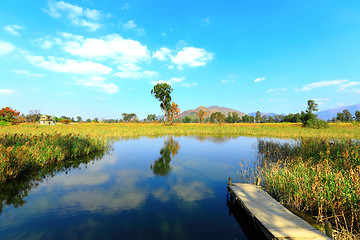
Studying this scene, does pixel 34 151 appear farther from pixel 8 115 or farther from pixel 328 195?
pixel 8 115

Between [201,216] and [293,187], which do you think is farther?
[293,187]

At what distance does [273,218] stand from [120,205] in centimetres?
728

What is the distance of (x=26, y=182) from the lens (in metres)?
11.6

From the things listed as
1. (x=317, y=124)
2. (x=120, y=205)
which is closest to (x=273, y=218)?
(x=120, y=205)

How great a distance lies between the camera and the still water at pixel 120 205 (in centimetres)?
688

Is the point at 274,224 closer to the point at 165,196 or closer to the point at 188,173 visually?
the point at 165,196

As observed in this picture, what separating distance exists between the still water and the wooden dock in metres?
0.95

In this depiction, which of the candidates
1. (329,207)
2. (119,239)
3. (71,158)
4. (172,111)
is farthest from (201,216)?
(172,111)

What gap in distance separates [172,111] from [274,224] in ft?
233

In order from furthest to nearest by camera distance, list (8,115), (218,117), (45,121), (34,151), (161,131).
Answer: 1. (45,121)
2. (218,117)
3. (8,115)
4. (161,131)
5. (34,151)

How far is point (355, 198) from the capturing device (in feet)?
22.9

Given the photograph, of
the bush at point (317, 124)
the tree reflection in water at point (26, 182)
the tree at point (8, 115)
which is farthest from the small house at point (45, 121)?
the bush at point (317, 124)

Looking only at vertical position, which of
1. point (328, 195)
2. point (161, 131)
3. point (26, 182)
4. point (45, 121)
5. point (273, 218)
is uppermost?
point (45, 121)

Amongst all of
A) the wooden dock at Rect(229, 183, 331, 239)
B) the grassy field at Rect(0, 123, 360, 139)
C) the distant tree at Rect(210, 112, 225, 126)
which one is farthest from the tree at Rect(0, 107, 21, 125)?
the distant tree at Rect(210, 112, 225, 126)
